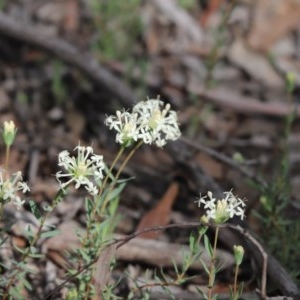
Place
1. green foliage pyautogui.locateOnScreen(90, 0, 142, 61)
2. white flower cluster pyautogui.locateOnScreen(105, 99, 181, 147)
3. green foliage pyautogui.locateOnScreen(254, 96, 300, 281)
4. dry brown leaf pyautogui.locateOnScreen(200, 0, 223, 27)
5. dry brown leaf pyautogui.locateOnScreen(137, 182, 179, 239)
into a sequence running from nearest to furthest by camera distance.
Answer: white flower cluster pyautogui.locateOnScreen(105, 99, 181, 147)
green foliage pyautogui.locateOnScreen(254, 96, 300, 281)
dry brown leaf pyautogui.locateOnScreen(137, 182, 179, 239)
green foliage pyautogui.locateOnScreen(90, 0, 142, 61)
dry brown leaf pyautogui.locateOnScreen(200, 0, 223, 27)

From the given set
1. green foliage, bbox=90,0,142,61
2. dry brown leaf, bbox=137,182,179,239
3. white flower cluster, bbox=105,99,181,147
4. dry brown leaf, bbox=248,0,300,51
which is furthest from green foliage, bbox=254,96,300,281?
dry brown leaf, bbox=248,0,300,51

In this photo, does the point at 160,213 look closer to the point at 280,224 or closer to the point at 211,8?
the point at 280,224

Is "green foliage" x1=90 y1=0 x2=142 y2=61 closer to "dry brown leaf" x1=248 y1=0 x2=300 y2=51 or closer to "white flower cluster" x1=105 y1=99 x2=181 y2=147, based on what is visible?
"dry brown leaf" x1=248 y1=0 x2=300 y2=51

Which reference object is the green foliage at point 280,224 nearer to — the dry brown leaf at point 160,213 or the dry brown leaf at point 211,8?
the dry brown leaf at point 160,213

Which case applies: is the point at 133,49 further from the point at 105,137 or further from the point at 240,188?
the point at 240,188

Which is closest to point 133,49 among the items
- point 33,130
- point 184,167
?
point 33,130

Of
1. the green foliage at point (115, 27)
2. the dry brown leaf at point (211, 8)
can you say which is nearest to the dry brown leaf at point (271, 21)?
the dry brown leaf at point (211, 8)

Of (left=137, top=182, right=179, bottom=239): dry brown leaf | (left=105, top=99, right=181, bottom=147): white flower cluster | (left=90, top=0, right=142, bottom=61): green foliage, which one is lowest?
(left=105, top=99, right=181, bottom=147): white flower cluster
